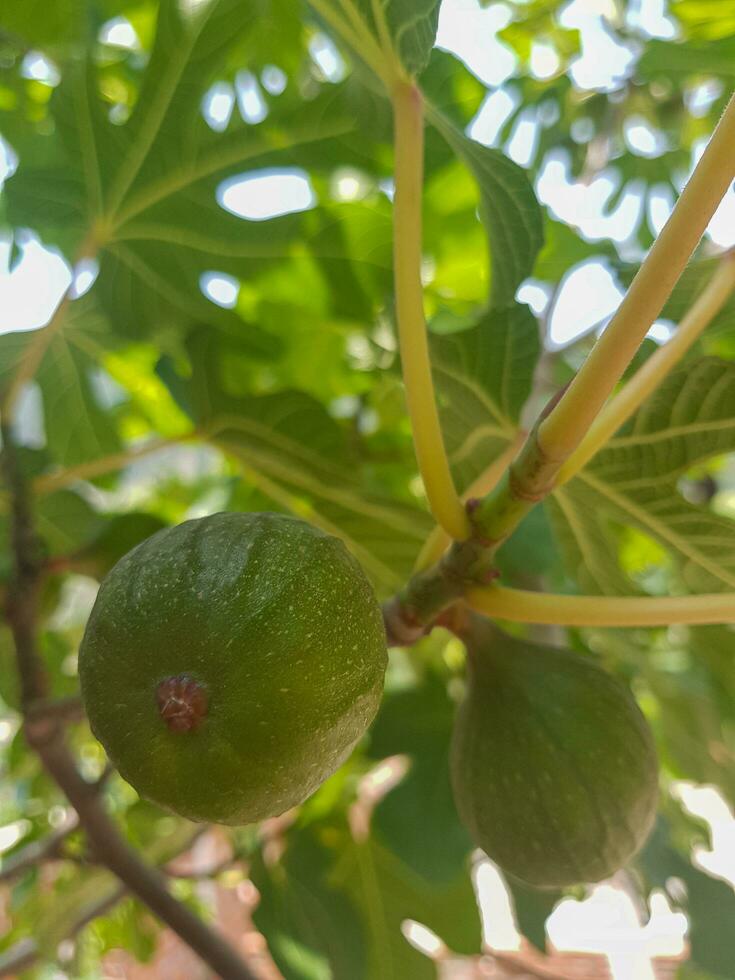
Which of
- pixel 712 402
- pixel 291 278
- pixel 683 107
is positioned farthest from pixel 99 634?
pixel 683 107

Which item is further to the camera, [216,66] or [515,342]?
[216,66]

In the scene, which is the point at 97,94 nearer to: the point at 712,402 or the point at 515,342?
the point at 515,342

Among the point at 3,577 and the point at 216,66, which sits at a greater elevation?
the point at 216,66

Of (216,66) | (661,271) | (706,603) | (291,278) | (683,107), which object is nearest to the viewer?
(661,271)

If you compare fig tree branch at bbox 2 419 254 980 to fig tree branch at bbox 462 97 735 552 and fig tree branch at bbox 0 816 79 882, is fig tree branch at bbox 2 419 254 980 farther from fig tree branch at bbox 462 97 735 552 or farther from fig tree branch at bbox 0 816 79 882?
fig tree branch at bbox 462 97 735 552

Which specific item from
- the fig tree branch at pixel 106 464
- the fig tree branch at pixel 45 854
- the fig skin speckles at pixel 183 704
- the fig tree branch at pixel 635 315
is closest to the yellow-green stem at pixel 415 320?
the fig tree branch at pixel 635 315

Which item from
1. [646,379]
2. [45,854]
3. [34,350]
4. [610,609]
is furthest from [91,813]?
[646,379]
